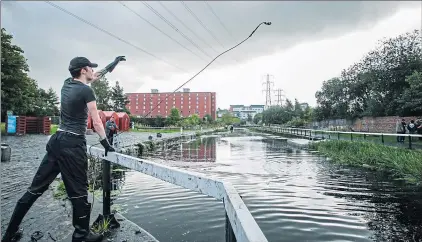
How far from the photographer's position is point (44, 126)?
3262cm

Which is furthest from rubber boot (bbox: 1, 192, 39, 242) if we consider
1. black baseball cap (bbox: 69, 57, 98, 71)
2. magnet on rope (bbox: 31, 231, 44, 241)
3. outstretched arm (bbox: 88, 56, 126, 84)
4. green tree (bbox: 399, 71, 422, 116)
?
green tree (bbox: 399, 71, 422, 116)

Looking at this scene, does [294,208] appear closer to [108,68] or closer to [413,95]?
[108,68]

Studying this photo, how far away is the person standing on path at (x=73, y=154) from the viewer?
3025 millimetres

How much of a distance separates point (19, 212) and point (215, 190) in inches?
86.3

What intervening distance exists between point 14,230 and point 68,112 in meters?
1.44

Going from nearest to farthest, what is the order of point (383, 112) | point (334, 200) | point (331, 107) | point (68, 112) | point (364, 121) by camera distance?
1. point (68, 112)
2. point (334, 200)
3. point (383, 112)
4. point (364, 121)
5. point (331, 107)

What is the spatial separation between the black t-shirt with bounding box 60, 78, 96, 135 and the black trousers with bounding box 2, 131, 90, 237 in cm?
10

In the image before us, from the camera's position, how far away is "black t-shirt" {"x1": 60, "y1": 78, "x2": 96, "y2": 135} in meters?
3.10

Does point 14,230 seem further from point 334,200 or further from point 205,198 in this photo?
point 334,200

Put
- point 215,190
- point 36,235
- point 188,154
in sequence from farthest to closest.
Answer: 1. point 188,154
2. point 36,235
3. point 215,190

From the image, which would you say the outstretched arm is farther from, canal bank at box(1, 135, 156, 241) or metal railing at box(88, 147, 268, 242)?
canal bank at box(1, 135, 156, 241)

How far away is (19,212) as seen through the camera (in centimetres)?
319

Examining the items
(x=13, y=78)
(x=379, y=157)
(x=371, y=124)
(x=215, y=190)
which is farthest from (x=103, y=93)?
(x=215, y=190)

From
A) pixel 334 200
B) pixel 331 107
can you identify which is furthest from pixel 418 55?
pixel 334 200
